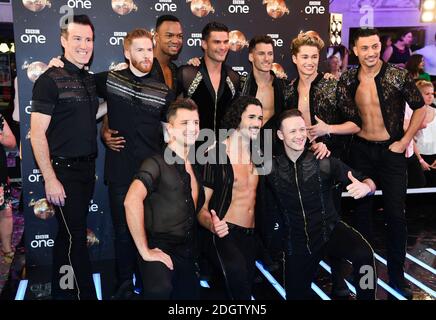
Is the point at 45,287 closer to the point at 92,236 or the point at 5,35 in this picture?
the point at 92,236

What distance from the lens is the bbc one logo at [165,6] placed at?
5.16m

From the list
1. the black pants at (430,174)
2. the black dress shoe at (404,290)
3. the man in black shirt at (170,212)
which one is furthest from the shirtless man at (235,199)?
the black pants at (430,174)

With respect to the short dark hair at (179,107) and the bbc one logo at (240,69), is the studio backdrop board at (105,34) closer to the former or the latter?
the bbc one logo at (240,69)

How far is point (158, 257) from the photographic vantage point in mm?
3238

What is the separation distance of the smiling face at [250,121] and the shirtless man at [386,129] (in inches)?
43.7

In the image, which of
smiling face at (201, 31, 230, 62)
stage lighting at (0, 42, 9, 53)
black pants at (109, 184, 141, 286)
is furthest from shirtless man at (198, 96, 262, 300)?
stage lighting at (0, 42, 9, 53)

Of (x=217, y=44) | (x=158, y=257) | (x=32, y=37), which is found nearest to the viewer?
(x=158, y=257)

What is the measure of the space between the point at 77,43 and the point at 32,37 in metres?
1.23

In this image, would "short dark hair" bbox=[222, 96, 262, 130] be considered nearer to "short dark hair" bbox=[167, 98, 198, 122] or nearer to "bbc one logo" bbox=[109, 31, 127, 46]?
"short dark hair" bbox=[167, 98, 198, 122]

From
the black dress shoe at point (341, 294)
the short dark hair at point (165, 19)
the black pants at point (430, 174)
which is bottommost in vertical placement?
the black dress shoe at point (341, 294)

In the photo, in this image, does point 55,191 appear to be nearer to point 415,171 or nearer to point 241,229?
point 241,229

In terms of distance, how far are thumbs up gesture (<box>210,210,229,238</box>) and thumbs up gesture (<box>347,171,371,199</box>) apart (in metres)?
0.90

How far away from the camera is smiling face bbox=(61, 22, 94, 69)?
3.92m

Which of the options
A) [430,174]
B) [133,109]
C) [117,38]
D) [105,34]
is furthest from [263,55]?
[430,174]
